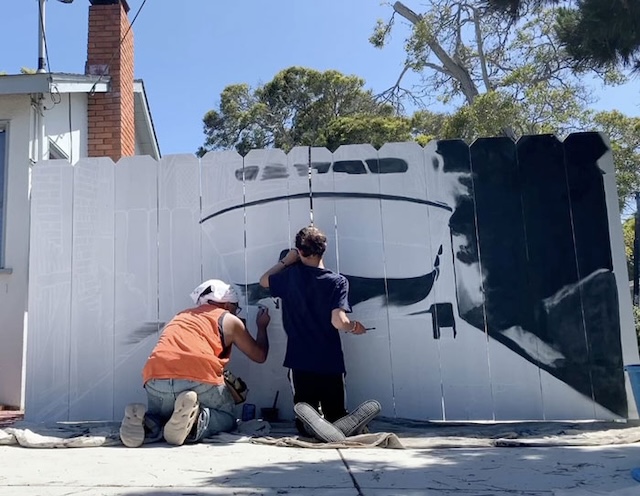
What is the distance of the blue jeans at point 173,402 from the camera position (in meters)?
4.18

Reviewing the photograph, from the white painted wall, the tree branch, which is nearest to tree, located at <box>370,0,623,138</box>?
the tree branch

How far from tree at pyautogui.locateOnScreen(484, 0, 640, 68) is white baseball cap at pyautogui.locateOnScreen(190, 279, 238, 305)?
3.26 meters

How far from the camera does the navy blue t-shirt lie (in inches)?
175

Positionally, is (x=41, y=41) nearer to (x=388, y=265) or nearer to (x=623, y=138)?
(x=388, y=265)

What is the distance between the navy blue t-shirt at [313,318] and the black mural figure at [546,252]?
42.3 inches

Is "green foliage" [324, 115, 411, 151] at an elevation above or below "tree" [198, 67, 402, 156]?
below

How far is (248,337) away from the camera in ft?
15.1

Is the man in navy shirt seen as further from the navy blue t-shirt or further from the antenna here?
the antenna

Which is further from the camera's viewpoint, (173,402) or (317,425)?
(173,402)

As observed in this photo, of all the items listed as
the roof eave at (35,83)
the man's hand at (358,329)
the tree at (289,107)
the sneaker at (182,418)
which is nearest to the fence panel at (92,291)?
the sneaker at (182,418)

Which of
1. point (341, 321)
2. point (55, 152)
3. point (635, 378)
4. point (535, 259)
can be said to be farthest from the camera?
point (55, 152)

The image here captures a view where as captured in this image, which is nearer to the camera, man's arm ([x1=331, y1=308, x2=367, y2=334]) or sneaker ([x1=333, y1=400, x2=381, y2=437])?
sneaker ([x1=333, y1=400, x2=381, y2=437])

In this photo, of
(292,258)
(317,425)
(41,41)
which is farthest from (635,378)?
(41,41)

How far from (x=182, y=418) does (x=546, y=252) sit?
301 cm
